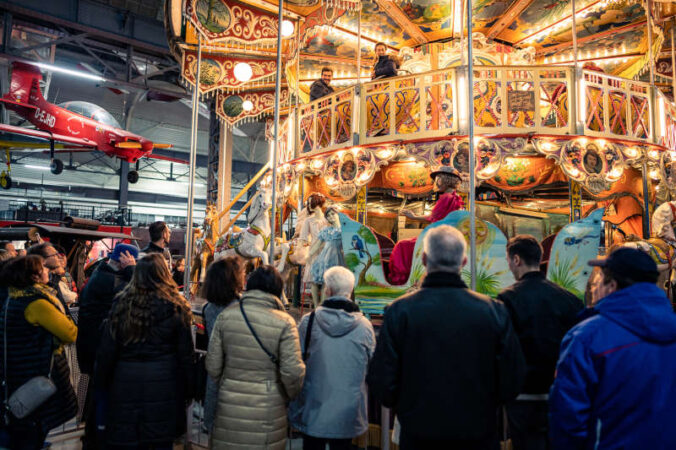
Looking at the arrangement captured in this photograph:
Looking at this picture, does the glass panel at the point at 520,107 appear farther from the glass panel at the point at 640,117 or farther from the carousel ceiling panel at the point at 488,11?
the carousel ceiling panel at the point at 488,11

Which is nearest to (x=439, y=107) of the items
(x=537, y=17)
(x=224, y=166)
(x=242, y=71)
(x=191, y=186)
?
A: (x=191, y=186)

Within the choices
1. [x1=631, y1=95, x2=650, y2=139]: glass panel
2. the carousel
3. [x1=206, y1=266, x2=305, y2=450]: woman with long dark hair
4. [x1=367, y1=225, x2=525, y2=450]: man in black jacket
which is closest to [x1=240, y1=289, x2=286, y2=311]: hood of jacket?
[x1=206, y1=266, x2=305, y2=450]: woman with long dark hair

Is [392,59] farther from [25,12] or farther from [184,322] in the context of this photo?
[25,12]

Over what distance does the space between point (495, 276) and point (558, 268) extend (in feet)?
2.58

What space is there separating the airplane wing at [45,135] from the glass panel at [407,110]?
13.0 m

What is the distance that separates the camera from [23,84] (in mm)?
14641

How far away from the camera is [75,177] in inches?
1053

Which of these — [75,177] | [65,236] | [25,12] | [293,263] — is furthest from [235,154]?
[293,263]

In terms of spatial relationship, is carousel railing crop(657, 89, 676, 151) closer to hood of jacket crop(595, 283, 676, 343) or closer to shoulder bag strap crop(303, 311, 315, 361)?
hood of jacket crop(595, 283, 676, 343)

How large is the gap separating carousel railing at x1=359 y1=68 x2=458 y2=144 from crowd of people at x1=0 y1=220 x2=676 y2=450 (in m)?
5.40

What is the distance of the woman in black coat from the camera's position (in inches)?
109

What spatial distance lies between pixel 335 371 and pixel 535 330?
1.21 metres

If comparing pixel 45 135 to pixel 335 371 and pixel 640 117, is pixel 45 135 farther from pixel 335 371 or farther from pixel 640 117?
pixel 640 117

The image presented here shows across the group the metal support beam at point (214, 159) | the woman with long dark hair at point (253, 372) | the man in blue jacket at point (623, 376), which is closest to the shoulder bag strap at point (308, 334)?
the woman with long dark hair at point (253, 372)
